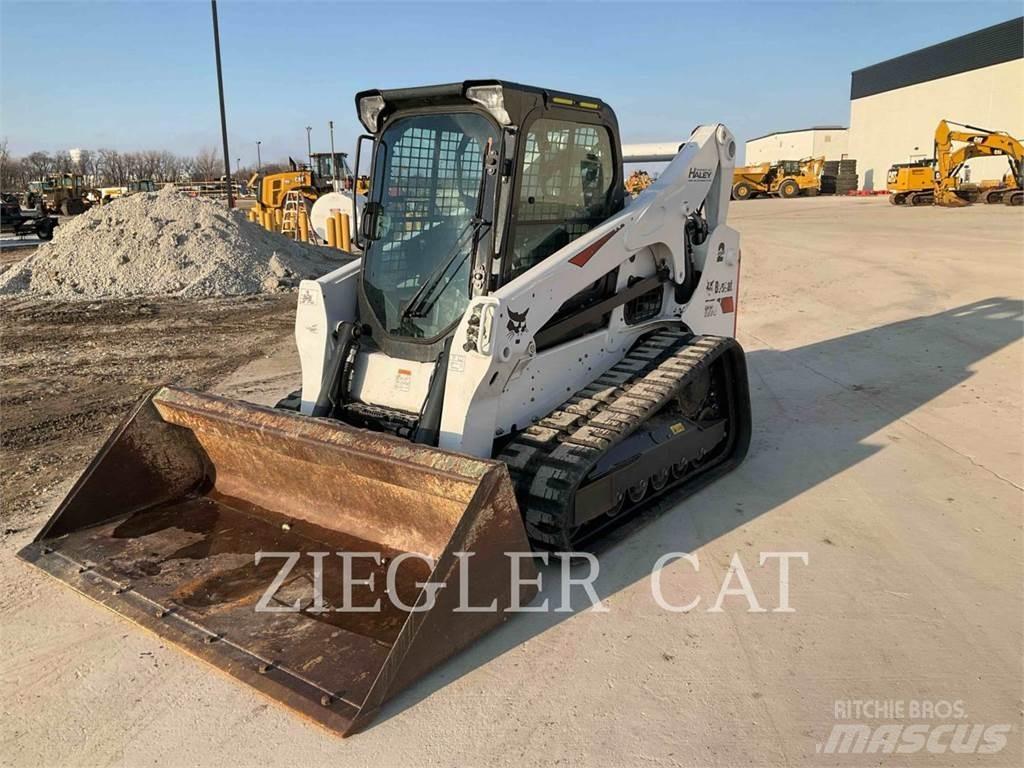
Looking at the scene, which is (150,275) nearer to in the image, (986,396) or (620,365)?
(620,365)

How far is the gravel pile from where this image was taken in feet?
45.3

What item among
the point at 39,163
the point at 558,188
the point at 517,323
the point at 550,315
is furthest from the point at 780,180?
the point at 39,163

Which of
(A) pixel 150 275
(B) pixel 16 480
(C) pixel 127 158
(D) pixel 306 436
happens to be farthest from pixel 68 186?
(C) pixel 127 158

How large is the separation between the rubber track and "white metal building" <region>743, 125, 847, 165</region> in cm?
5947

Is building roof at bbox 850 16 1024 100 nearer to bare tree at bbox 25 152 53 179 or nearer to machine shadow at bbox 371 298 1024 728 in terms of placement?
machine shadow at bbox 371 298 1024 728

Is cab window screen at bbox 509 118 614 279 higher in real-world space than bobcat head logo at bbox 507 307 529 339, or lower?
higher

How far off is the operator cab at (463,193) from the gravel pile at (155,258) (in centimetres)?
989

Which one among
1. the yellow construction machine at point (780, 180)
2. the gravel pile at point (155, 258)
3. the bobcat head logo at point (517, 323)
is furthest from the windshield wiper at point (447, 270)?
the yellow construction machine at point (780, 180)

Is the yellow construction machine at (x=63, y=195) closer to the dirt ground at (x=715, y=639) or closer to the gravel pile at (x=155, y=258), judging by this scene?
the gravel pile at (x=155, y=258)

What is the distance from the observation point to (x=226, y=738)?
117 inches

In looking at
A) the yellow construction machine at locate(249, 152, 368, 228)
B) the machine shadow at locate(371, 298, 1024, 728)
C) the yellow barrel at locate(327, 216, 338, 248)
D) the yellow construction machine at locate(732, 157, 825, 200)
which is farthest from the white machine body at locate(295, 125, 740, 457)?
the yellow construction machine at locate(732, 157, 825, 200)

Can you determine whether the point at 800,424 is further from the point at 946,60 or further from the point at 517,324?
the point at 946,60

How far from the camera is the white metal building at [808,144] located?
59688 millimetres

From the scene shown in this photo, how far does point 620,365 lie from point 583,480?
3.96 ft
